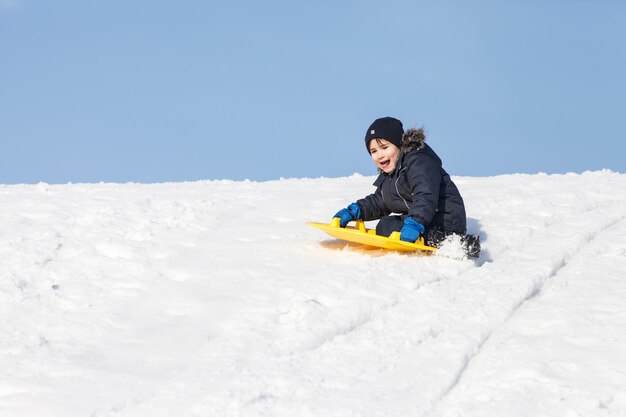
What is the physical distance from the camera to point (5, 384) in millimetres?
3623

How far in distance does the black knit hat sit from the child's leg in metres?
0.60

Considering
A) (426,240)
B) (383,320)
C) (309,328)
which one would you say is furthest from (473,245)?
(309,328)

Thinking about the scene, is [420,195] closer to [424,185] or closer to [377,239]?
[424,185]

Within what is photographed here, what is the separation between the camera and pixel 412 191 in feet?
20.4

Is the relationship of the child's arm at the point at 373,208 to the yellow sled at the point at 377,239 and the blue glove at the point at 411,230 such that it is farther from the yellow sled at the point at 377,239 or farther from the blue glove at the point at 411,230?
A: the blue glove at the point at 411,230

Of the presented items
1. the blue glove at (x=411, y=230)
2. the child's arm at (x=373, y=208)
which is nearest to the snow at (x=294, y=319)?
the blue glove at (x=411, y=230)

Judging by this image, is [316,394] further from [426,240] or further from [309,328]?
[426,240]

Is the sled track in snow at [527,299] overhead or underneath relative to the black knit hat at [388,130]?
underneath

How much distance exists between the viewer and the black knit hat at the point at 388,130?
20.3ft

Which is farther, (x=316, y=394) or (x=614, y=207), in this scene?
(x=614, y=207)

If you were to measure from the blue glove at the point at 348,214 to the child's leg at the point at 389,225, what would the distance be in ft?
0.92

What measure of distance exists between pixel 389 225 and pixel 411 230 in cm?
53

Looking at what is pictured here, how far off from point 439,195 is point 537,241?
1.11 m

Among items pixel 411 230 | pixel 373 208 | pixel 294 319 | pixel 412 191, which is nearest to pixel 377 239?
pixel 411 230
